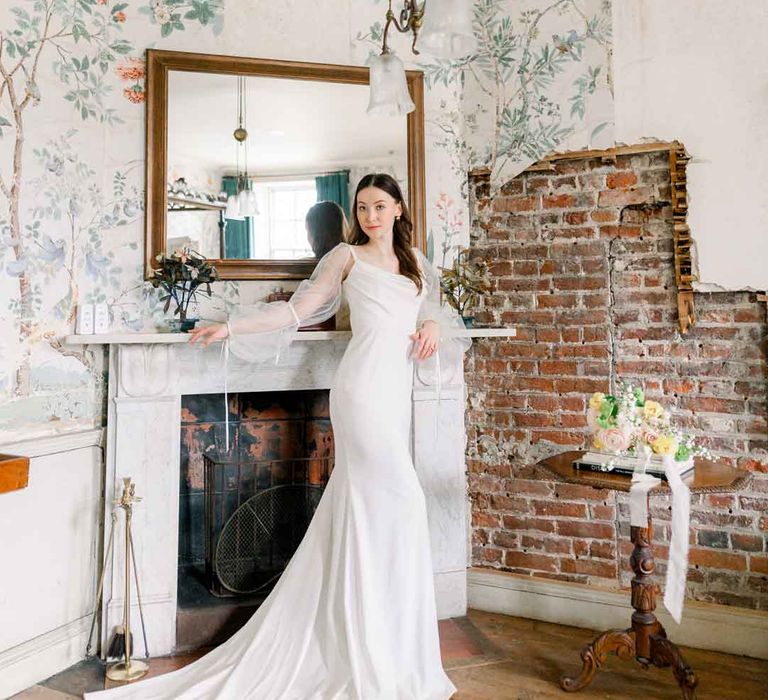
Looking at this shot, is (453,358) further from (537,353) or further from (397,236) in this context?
(397,236)

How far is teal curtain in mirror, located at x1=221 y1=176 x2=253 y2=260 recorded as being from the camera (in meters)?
2.65

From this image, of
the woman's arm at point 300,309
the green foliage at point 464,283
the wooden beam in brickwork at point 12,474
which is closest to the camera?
the wooden beam in brickwork at point 12,474

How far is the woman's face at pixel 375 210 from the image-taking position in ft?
7.59

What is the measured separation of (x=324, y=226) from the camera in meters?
2.71

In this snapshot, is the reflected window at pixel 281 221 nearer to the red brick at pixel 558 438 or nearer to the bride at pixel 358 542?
the bride at pixel 358 542

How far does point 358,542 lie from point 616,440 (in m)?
0.96

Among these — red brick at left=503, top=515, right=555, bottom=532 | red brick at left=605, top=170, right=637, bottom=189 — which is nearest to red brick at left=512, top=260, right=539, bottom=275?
red brick at left=605, top=170, right=637, bottom=189

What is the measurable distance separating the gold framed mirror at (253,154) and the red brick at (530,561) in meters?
1.56

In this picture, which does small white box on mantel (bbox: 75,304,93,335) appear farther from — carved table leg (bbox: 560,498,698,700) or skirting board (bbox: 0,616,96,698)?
carved table leg (bbox: 560,498,698,700)

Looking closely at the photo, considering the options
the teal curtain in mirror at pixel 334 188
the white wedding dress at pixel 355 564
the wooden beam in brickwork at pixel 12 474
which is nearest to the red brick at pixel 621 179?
the white wedding dress at pixel 355 564

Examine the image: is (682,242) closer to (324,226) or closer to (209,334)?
(324,226)

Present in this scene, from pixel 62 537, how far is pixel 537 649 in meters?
1.97

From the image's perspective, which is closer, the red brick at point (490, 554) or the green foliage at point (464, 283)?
the green foliage at point (464, 283)

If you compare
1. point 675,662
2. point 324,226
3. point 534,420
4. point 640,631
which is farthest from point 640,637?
point 324,226
